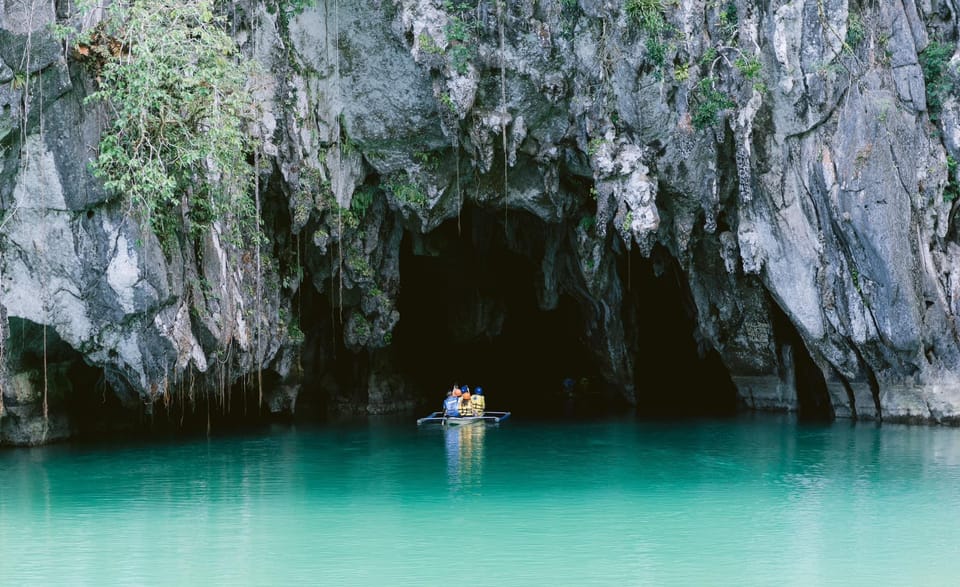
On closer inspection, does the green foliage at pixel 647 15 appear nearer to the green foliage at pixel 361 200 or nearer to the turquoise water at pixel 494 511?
the green foliage at pixel 361 200

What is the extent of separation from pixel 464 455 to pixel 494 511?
5778mm

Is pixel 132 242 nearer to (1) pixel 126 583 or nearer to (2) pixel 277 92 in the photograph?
(2) pixel 277 92

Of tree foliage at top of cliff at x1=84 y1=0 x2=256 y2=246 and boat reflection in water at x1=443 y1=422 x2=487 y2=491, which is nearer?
tree foliage at top of cliff at x1=84 y1=0 x2=256 y2=246

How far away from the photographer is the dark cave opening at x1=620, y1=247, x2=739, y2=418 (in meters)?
27.9

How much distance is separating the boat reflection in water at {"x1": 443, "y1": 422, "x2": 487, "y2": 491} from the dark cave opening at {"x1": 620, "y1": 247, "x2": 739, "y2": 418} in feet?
18.2

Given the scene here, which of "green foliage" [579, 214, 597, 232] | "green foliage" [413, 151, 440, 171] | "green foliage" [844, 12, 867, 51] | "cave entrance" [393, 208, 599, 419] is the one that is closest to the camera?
"green foliage" [844, 12, 867, 51]

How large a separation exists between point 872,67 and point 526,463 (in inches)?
413

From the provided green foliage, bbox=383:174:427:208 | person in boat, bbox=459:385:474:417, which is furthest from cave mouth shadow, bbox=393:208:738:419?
green foliage, bbox=383:174:427:208

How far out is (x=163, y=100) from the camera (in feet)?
55.7

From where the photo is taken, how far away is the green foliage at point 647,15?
20.9 meters

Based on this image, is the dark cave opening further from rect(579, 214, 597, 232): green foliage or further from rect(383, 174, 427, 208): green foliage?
rect(383, 174, 427, 208): green foliage

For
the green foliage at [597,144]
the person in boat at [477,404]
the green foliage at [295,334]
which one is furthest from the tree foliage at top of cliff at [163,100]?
the person in boat at [477,404]

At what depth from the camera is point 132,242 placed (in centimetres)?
1755

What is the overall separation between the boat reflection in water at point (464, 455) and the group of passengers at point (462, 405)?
A: 397mm
